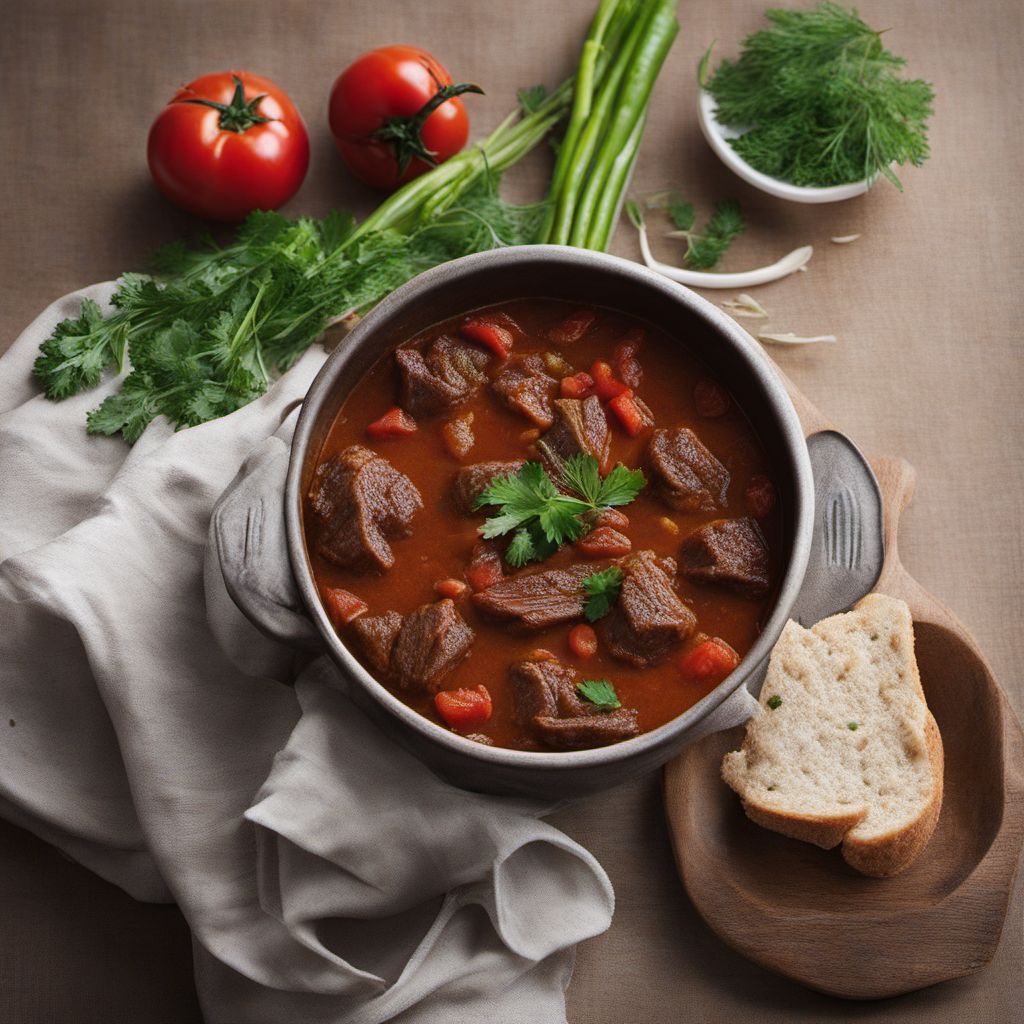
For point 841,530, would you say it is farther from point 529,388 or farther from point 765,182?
point 765,182

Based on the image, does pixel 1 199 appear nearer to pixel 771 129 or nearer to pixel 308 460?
pixel 308 460

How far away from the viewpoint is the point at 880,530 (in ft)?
12.0

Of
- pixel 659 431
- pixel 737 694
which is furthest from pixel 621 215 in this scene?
pixel 737 694

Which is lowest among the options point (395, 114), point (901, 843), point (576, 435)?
point (901, 843)

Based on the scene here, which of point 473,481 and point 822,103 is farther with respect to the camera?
point 822,103

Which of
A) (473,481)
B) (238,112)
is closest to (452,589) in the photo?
(473,481)

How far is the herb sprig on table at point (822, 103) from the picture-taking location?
161 inches

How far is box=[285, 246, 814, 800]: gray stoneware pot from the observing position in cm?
290

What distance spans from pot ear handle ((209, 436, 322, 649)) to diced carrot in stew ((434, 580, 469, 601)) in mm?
369

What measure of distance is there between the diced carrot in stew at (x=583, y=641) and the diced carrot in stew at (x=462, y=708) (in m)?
0.29

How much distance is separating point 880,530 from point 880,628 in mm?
324

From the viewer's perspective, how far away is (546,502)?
3164 millimetres

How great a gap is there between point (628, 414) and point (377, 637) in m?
0.98

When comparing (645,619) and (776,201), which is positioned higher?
(776,201)
